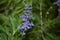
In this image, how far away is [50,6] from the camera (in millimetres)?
2037

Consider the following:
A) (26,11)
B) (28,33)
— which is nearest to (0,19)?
(28,33)

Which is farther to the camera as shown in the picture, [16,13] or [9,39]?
[16,13]

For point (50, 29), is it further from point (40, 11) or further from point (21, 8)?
point (21, 8)

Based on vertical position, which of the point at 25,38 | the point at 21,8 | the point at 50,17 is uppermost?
the point at 21,8

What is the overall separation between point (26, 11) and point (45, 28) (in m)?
0.42

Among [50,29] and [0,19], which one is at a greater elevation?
[0,19]

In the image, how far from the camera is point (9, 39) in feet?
5.37

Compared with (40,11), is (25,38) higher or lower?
lower

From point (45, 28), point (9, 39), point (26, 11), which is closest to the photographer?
point (26, 11)

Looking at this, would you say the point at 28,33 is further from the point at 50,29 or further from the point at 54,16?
the point at 54,16

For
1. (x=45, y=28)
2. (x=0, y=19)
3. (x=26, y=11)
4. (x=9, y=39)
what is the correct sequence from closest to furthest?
(x=26, y=11), (x=9, y=39), (x=45, y=28), (x=0, y=19)

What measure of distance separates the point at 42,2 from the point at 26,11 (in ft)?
1.79

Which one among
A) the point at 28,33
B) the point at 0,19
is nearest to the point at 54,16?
the point at 28,33

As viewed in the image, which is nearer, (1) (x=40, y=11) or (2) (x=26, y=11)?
(2) (x=26, y=11)
